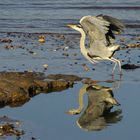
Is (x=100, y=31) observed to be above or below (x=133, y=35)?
above

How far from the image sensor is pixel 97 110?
35.2 feet

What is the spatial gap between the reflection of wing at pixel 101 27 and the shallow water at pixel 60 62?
31.2 inches

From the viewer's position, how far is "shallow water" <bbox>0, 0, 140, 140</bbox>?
9.45 meters

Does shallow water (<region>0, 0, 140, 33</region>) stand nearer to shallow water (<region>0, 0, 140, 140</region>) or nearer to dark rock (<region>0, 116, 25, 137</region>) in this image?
shallow water (<region>0, 0, 140, 140</region>)

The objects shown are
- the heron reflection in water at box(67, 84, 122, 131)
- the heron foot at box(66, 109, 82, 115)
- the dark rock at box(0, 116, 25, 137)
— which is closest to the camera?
the dark rock at box(0, 116, 25, 137)

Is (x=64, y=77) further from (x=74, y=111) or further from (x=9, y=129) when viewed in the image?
(x=9, y=129)

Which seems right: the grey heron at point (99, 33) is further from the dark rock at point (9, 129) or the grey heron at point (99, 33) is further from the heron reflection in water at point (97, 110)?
the dark rock at point (9, 129)

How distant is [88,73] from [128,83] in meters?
1.36

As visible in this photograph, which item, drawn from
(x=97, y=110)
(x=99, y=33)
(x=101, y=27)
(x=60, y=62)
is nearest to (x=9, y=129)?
(x=97, y=110)

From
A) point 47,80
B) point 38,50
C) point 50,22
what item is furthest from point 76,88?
point 50,22

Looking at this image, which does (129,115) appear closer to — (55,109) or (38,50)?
(55,109)

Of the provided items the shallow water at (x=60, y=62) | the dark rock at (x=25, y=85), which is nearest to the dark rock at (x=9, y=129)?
the shallow water at (x=60, y=62)

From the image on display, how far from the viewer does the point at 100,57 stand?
14398mm

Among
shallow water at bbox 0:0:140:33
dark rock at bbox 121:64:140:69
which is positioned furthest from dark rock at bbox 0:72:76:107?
shallow water at bbox 0:0:140:33
